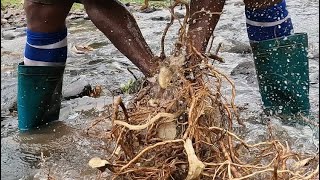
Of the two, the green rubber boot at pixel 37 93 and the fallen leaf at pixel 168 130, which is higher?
the fallen leaf at pixel 168 130

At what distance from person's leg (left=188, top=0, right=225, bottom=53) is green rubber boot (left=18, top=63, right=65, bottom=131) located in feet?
3.00

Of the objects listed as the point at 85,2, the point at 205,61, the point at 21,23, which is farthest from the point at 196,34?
the point at 21,23

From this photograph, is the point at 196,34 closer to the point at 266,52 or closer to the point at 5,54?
the point at 266,52

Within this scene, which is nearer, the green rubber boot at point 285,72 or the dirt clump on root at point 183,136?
the dirt clump on root at point 183,136

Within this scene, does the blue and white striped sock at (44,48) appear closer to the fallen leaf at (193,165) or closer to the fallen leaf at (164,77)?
the fallen leaf at (164,77)

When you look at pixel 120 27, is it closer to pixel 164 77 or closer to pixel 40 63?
pixel 164 77

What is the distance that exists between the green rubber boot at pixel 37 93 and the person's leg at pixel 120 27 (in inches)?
23.6

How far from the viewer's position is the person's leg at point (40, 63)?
8.75 ft

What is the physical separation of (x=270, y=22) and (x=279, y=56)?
0.17 metres

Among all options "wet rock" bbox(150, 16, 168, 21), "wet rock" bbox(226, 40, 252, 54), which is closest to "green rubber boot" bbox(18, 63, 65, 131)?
"wet rock" bbox(226, 40, 252, 54)

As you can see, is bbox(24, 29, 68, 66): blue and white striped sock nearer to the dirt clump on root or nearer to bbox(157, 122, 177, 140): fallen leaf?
the dirt clump on root

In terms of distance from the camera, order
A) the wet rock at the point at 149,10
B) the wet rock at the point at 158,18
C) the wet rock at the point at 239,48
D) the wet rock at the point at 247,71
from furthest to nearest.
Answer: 1. the wet rock at the point at 149,10
2. the wet rock at the point at 158,18
3. the wet rock at the point at 239,48
4. the wet rock at the point at 247,71

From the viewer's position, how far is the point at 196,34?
206 cm

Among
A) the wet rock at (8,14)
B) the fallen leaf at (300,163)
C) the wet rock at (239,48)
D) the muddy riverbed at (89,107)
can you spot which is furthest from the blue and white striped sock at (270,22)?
the wet rock at (8,14)
